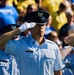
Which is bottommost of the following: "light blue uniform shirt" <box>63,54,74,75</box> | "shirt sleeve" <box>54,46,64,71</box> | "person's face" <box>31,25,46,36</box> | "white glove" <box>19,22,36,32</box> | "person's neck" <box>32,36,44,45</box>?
"light blue uniform shirt" <box>63,54,74,75</box>

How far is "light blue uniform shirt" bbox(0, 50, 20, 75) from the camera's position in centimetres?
654

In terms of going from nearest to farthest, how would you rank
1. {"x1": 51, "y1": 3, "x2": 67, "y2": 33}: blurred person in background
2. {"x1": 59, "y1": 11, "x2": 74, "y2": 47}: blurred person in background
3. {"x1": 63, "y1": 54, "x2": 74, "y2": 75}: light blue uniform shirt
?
{"x1": 63, "y1": 54, "x2": 74, "y2": 75}: light blue uniform shirt < {"x1": 59, "y1": 11, "x2": 74, "y2": 47}: blurred person in background < {"x1": 51, "y1": 3, "x2": 67, "y2": 33}: blurred person in background

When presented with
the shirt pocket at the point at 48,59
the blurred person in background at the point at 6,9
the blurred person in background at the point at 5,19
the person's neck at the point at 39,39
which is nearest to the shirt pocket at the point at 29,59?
the shirt pocket at the point at 48,59

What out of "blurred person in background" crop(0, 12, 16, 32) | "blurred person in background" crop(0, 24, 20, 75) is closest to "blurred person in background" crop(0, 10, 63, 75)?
"blurred person in background" crop(0, 24, 20, 75)

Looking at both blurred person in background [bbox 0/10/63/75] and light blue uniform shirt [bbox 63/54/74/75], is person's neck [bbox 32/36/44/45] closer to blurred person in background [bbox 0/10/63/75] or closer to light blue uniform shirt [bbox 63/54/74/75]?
blurred person in background [bbox 0/10/63/75]

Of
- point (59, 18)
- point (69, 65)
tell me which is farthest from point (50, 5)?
point (69, 65)

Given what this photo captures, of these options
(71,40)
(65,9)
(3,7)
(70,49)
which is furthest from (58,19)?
(71,40)

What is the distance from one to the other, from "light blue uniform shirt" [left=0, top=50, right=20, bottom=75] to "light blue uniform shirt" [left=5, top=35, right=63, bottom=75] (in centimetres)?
13

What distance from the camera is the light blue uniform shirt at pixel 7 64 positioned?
654cm

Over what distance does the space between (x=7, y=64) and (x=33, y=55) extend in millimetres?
455

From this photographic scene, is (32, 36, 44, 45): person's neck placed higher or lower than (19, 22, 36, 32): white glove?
lower

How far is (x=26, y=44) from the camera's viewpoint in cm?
687

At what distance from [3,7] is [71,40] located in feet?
11.6

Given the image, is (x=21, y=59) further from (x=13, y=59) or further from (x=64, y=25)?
(x=64, y=25)
